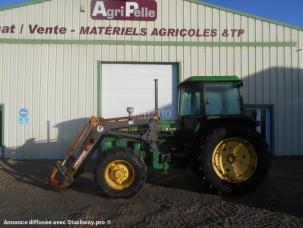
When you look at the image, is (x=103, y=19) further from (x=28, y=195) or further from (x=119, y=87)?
(x=28, y=195)

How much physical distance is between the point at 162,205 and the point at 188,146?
66.2 inches

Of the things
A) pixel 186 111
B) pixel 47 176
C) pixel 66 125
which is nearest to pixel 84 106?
pixel 66 125

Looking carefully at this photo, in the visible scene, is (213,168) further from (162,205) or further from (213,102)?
(213,102)

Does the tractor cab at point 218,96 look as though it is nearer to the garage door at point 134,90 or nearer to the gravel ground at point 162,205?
the gravel ground at point 162,205

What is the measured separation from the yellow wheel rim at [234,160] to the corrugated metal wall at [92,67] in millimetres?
8294

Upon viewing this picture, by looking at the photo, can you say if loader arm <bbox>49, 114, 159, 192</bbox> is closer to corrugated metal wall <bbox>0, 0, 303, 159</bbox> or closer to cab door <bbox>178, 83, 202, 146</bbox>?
cab door <bbox>178, 83, 202, 146</bbox>

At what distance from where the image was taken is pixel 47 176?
11.5 metres

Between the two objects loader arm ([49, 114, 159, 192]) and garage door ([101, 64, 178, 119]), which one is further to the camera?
garage door ([101, 64, 178, 119])

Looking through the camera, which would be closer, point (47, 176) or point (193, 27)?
point (47, 176)

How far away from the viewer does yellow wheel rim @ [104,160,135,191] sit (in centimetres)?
843

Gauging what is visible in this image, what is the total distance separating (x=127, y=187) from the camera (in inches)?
332

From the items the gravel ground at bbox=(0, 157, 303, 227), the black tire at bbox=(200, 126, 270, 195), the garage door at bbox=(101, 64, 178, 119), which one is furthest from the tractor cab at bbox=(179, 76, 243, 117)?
the garage door at bbox=(101, 64, 178, 119)

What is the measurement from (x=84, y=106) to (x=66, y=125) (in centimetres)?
98

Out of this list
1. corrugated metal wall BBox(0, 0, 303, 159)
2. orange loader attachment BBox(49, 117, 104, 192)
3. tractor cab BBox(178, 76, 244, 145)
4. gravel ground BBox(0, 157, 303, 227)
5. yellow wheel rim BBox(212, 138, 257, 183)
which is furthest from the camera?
corrugated metal wall BBox(0, 0, 303, 159)
